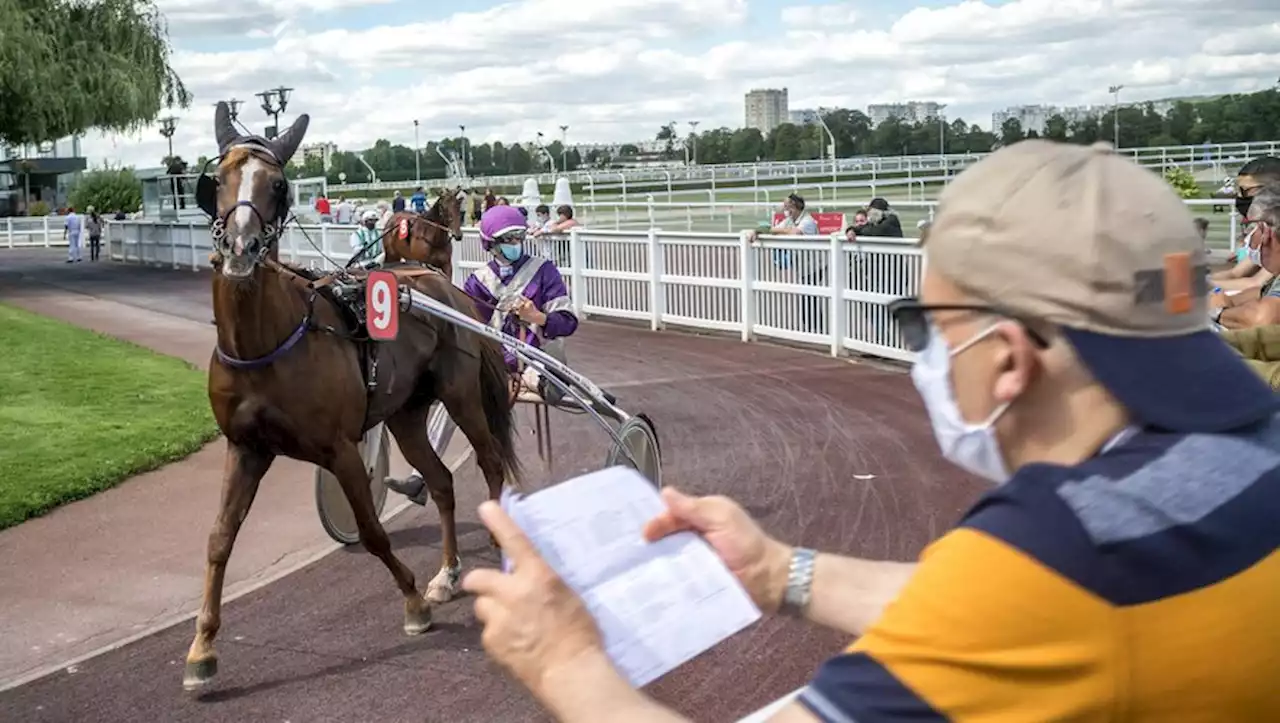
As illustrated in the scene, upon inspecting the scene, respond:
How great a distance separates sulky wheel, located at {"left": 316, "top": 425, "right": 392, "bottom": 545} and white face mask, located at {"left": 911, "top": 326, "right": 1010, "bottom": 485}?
5.72 m

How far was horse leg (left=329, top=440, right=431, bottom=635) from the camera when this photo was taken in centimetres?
608

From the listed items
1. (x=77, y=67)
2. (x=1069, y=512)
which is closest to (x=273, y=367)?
(x=1069, y=512)

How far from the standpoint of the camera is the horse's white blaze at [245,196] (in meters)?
5.41

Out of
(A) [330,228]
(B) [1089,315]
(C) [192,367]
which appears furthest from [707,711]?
(A) [330,228]

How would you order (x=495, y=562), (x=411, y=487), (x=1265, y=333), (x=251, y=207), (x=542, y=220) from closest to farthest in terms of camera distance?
1. (x=1265, y=333)
2. (x=251, y=207)
3. (x=495, y=562)
4. (x=411, y=487)
5. (x=542, y=220)

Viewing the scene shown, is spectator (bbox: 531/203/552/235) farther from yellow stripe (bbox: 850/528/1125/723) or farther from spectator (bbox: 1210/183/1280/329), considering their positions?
yellow stripe (bbox: 850/528/1125/723)

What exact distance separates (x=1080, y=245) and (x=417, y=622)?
17.5ft

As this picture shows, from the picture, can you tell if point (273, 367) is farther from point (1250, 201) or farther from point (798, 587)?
point (1250, 201)

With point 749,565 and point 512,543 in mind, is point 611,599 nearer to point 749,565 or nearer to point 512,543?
point 512,543

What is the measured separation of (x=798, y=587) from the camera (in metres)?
2.17

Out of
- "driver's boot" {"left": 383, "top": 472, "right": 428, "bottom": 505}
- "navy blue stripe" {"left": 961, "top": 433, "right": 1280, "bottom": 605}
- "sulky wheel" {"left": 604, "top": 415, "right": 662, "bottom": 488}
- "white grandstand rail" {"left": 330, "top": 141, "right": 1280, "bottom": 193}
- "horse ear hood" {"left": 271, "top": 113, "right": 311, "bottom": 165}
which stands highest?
"white grandstand rail" {"left": 330, "top": 141, "right": 1280, "bottom": 193}

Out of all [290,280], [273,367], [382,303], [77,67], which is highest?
[77,67]

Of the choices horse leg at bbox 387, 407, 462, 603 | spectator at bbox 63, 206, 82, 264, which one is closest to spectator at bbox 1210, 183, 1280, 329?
horse leg at bbox 387, 407, 462, 603

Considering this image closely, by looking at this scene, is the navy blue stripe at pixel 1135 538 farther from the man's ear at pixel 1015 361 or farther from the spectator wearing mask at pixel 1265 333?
the spectator wearing mask at pixel 1265 333
